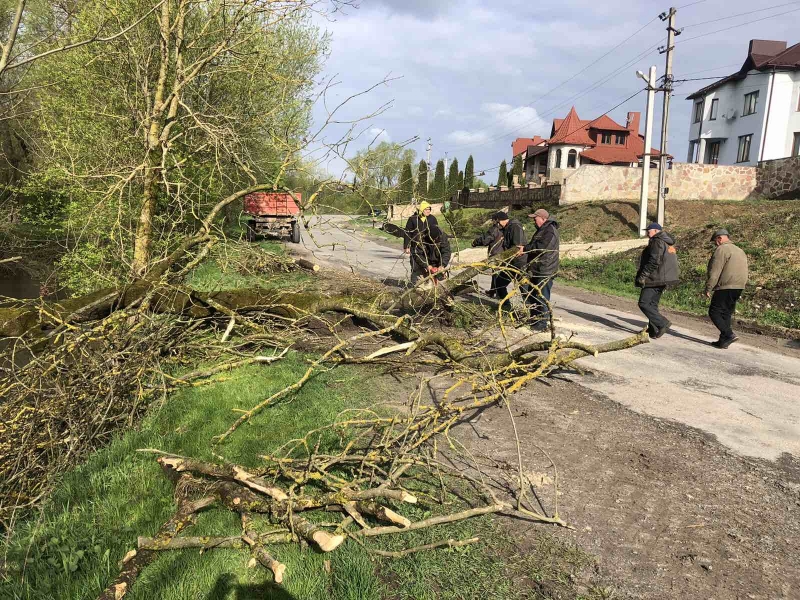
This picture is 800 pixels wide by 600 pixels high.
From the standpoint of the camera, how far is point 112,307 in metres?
6.07

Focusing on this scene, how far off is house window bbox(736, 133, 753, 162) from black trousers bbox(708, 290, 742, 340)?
3618 cm

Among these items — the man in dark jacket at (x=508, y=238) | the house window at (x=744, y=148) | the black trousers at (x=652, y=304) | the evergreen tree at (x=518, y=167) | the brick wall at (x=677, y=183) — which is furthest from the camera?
the evergreen tree at (x=518, y=167)

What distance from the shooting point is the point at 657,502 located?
3.39m

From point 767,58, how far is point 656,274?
39447 millimetres

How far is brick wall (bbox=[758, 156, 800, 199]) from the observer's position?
2253 centimetres

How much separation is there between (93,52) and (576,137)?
46504mm

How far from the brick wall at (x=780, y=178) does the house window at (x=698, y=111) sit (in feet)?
66.8

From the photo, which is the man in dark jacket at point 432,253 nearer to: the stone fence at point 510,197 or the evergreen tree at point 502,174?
the stone fence at point 510,197

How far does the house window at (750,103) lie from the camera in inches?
1420

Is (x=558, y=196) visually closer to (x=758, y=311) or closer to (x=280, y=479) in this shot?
(x=758, y=311)

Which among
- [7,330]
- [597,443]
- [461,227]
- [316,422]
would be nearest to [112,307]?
[7,330]

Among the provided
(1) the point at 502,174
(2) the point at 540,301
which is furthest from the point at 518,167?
(2) the point at 540,301

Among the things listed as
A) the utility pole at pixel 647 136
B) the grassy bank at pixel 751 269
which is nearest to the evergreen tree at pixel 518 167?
the utility pole at pixel 647 136

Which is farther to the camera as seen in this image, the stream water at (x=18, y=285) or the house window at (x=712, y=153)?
the house window at (x=712, y=153)
